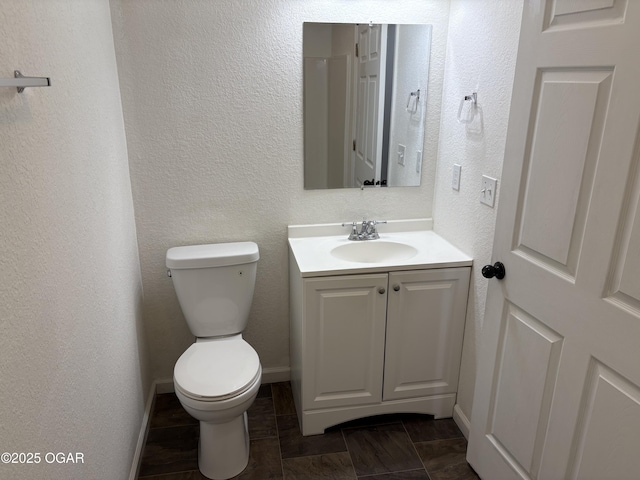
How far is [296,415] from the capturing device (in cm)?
250

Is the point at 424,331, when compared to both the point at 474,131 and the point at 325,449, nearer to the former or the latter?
the point at 325,449

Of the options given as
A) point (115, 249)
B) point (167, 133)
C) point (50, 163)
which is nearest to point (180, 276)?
point (115, 249)

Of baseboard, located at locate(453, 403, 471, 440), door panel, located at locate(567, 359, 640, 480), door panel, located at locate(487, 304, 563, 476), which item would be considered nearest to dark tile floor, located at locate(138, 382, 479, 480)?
baseboard, located at locate(453, 403, 471, 440)

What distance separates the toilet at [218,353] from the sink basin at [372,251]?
0.44 meters

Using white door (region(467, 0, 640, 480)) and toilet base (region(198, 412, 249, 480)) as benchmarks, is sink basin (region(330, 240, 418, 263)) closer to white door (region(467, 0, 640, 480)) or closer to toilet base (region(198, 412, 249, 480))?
white door (region(467, 0, 640, 480))

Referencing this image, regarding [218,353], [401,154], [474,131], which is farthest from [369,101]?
[218,353]

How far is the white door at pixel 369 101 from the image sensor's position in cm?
234

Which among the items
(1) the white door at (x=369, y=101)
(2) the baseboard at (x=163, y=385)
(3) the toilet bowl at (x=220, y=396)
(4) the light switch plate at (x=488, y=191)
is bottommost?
(2) the baseboard at (x=163, y=385)

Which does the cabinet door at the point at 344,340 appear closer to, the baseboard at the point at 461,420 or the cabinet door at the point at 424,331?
the cabinet door at the point at 424,331

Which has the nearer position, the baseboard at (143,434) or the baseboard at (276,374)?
the baseboard at (143,434)

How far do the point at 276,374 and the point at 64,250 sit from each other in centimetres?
165

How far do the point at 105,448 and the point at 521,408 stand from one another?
1435 mm

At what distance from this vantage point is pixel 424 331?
2293 mm

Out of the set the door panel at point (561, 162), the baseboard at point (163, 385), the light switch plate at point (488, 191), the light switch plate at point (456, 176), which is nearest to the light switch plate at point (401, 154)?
the light switch plate at point (456, 176)
